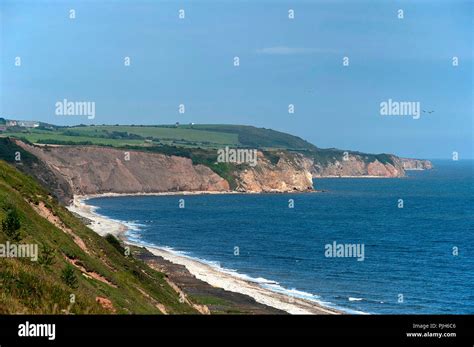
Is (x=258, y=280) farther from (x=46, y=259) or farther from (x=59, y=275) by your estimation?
(x=59, y=275)

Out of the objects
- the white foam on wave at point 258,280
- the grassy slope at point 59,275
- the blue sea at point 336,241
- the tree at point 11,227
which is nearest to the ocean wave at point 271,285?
the white foam on wave at point 258,280

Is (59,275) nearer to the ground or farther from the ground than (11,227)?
nearer to the ground

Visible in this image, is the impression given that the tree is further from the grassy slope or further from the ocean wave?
the ocean wave

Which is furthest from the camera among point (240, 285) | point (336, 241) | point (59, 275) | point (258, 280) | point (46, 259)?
point (336, 241)

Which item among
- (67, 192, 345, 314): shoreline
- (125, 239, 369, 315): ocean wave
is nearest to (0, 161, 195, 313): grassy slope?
(67, 192, 345, 314): shoreline

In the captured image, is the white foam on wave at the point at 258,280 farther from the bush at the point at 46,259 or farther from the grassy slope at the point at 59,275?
the bush at the point at 46,259

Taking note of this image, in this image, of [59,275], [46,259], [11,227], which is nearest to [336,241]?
[46,259]
